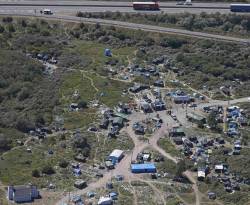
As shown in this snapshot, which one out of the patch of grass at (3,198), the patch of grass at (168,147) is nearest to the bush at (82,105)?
the patch of grass at (168,147)

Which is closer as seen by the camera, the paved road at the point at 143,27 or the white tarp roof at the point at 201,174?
the white tarp roof at the point at 201,174

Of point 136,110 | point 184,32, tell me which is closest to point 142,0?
point 184,32

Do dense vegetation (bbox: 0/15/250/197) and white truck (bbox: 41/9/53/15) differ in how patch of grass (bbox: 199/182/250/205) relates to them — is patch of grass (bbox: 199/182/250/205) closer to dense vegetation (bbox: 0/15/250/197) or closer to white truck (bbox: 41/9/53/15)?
dense vegetation (bbox: 0/15/250/197)

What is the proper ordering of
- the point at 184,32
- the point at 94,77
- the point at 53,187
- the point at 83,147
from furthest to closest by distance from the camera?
the point at 184,32 → the point at 94,77 → the point at 83,147 → the point at 53,187

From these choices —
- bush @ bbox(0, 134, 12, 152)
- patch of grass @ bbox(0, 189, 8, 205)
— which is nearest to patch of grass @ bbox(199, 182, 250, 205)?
patch of grass @ bbox(0, 189, 8, 205)

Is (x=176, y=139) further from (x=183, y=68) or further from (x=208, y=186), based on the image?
(x=183, y=68)

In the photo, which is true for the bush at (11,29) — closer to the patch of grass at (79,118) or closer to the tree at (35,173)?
the patch of grass at (79,118)

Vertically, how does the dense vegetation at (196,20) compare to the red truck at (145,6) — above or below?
below

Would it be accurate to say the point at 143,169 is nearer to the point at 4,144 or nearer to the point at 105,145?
the point at 105,145

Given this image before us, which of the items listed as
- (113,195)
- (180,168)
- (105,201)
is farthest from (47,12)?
(105,201)
